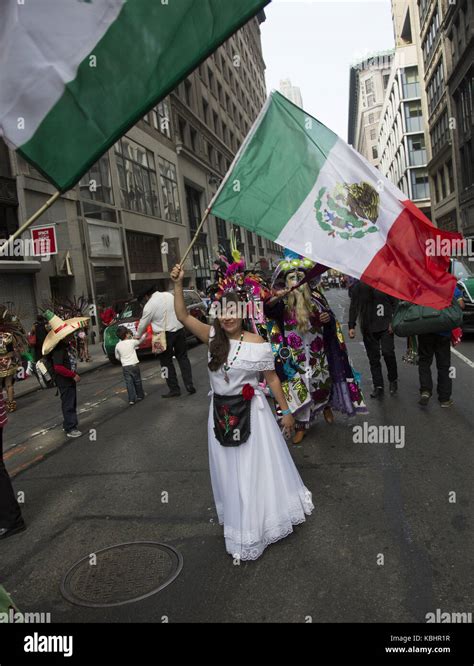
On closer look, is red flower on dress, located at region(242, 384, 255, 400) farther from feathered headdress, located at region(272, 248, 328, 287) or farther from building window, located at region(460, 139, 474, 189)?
building window, located at region(460, 139, 474, 189)

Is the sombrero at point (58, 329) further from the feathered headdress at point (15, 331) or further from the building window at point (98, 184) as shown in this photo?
the building window at point (98, 184)

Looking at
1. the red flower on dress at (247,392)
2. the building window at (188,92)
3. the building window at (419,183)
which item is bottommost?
the red flower on dress at (247,392)

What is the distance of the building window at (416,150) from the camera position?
5494 cm

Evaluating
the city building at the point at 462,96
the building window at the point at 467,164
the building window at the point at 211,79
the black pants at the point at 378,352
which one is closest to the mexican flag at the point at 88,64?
the black pants at the point at 378,352

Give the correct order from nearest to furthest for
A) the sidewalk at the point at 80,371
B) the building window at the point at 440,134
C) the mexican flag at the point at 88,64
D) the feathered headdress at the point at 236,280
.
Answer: the mexican flag at the point at 88,64, the feathered headdress at the point at 236,280, the sidewalk at the point at 80,371, the building window at the point at 440,134

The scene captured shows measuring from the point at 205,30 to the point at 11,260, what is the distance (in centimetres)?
1570

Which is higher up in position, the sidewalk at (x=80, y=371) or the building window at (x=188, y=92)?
the building window at (x=188, y=92)

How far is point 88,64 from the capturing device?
246 cm

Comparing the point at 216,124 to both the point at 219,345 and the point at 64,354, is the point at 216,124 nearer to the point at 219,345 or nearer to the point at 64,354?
the point at 64,354

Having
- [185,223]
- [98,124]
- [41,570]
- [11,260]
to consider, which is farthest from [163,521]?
[185,223]

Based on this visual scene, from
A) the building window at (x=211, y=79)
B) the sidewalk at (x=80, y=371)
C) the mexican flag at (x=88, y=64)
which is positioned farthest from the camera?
the building window at (x=211, y=79)

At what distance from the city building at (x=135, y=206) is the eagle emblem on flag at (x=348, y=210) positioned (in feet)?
7.08

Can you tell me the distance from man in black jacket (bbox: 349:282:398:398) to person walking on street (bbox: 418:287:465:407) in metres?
0.70

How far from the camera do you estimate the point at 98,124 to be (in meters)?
2.51
